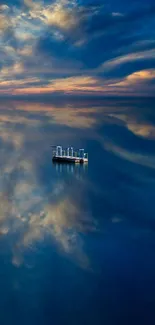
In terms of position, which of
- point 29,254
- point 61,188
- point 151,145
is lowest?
point 29,254

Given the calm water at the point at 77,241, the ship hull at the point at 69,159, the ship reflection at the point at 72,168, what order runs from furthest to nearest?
the ship hull at the point at 69,159, the ship reflection at the point at 72,168, the calm water at the point at 77,241

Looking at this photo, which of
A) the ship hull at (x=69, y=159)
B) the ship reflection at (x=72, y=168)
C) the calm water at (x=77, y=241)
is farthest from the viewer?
the ship hull at (x=69, y=159)

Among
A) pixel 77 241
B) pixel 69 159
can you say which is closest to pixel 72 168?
pixel 69 159

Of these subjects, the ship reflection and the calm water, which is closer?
the calm water

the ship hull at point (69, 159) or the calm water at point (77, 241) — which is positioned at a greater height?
the ship hull at point (69, 159)

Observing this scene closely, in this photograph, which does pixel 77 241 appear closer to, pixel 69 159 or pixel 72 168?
pixel 72 168

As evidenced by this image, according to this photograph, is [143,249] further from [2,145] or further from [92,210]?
[2,145]

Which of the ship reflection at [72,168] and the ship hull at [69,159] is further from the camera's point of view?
the ship hull at [69,159]

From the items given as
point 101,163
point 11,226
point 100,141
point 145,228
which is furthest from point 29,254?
point 100,141
